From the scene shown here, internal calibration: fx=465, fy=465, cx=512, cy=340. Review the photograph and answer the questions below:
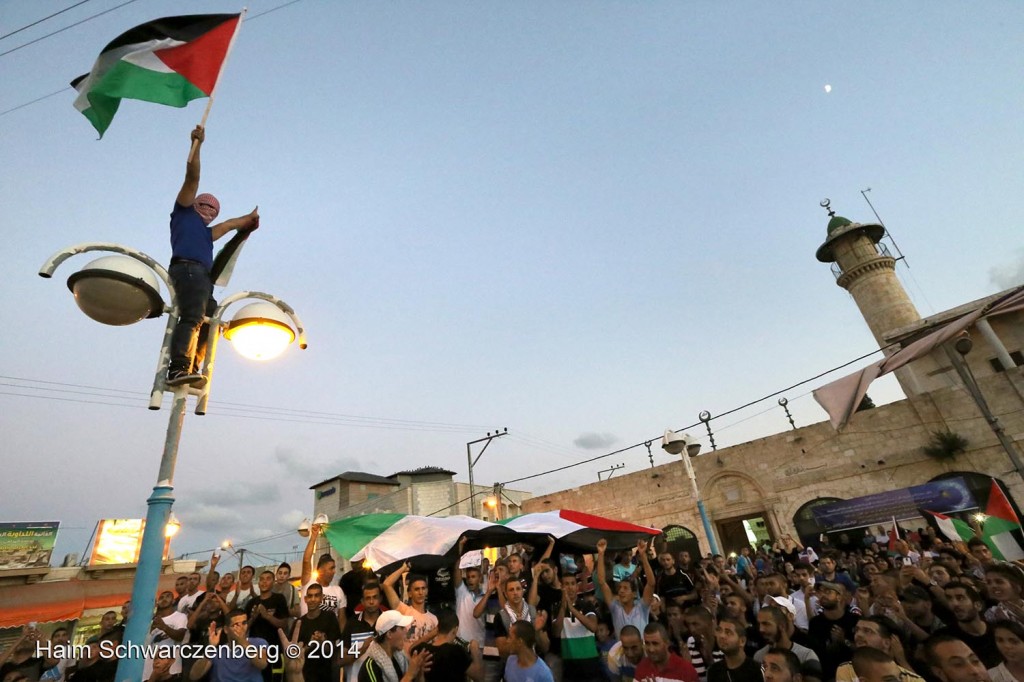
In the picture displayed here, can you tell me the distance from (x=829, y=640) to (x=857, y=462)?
49.1 feet

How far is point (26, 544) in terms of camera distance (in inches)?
937

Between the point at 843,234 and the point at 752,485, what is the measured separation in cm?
1626

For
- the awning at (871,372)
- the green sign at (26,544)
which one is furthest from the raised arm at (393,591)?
the green sign at (26,544)

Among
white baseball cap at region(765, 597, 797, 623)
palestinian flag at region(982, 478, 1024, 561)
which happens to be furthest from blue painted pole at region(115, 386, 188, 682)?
palestinian flag at region(982, 478, 1024, 561)

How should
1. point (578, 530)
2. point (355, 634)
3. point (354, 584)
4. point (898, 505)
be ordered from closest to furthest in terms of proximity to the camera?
point (355, 634) < point (354, 584) < point (578, 530) < point (898, 505)

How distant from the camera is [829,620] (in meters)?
5.09

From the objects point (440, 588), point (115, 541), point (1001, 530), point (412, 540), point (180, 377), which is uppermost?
point (115, 541)

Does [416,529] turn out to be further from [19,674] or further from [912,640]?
[912,640]

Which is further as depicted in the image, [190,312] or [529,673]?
[529,673]

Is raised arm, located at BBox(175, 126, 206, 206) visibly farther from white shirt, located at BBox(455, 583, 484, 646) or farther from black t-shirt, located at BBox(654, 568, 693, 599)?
black t-shirt, located at BBox(654, 568, 693, 599)

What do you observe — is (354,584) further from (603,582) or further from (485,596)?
(603,582)

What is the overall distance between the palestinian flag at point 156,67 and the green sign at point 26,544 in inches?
1188

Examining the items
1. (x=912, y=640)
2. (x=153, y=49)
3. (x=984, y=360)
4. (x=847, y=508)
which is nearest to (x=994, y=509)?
(x=847, y=508)

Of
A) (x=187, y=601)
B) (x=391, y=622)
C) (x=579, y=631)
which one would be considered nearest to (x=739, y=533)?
(x=579, y=631)
